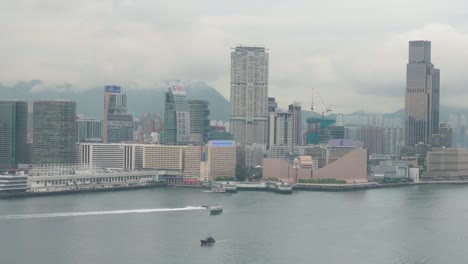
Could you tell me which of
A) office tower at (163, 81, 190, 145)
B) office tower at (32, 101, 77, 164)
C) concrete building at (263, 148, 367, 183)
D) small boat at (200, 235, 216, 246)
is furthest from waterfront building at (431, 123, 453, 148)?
small boat at (200, 235, 216, 246)

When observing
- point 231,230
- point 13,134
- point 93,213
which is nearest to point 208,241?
point 231,230

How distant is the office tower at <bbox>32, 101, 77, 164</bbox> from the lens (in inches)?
1202

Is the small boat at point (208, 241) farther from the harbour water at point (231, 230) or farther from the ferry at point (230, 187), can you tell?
the ferry at point (230, 187)

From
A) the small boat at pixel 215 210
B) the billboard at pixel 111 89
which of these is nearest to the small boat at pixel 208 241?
the small boat at pixel 215 210

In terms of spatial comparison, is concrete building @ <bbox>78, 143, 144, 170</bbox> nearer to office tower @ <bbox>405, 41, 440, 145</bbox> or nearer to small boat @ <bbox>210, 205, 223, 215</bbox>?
small boat @ <bbox>210, 205, 223, 215</bbox>

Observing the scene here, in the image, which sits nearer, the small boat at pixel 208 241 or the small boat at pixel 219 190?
the small boat at pixel 208 241

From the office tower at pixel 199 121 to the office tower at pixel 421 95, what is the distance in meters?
11.6

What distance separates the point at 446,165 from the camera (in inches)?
1372

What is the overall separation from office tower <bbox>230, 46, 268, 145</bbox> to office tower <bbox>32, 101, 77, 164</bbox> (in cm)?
1759

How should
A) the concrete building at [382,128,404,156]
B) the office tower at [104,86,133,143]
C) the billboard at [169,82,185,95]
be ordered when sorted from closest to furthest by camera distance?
the office tower at [104,86,133,143]
the billboard at [169,82,185,95]
the concrete building at [382,128,404,156]

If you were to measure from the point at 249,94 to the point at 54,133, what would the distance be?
2234 cm

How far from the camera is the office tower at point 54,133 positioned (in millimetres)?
30531

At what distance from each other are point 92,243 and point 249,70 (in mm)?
40334

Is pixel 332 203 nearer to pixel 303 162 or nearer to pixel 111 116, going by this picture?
pixel 303 162
